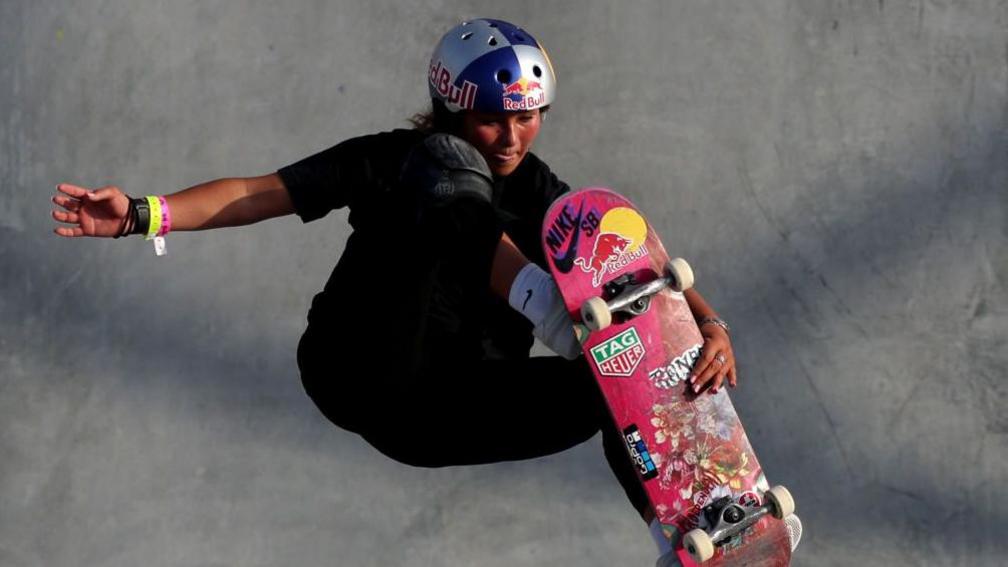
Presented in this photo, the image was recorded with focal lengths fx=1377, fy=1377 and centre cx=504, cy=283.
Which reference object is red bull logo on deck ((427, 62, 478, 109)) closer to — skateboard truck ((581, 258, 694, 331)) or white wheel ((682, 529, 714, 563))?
skateboard truck ((581, 258, 694, 331))

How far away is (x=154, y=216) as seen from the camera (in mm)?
3693

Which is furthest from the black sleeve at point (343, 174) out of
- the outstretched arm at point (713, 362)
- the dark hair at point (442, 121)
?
the outstretched arm at point (713, 362)

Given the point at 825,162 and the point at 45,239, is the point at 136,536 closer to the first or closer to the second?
the point at 45,239

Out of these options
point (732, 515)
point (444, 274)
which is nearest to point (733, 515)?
point (732, 515)

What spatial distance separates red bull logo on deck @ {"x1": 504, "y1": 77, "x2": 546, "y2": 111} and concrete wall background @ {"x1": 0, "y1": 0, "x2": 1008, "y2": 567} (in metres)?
1.87

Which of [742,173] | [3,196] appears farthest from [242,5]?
[742,173]

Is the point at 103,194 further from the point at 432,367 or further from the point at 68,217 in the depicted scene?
the point at 432,367

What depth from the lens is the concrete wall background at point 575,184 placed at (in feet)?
18.9

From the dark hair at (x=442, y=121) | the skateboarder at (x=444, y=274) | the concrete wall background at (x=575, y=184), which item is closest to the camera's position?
the skateboarder at (x=444, y=274)

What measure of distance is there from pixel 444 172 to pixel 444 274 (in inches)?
14.8

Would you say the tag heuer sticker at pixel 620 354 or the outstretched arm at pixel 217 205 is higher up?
the outstretched arm at pixel 217 205

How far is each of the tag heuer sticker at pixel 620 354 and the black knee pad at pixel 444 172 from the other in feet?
1.69

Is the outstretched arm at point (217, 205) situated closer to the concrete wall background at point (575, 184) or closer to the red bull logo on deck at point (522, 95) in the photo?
the red bull logo on deck at point (522, 95)

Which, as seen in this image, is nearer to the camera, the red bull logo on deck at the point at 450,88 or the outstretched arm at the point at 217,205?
the outstretched arm at the point at 217,205
